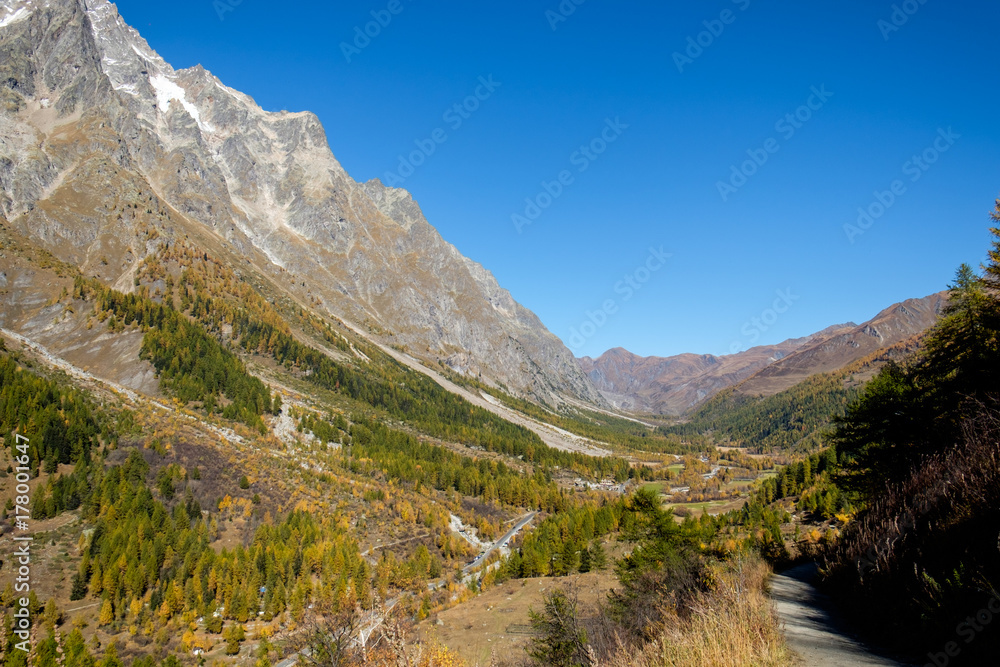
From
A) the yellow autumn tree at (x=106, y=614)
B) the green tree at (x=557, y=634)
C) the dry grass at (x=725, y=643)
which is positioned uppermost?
the dry grass at (x=725, y=643)

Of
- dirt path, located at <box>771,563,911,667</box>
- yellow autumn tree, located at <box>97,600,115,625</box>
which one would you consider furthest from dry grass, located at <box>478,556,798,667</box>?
yellow autumn tree, located at <box>97,600,115,625</box>

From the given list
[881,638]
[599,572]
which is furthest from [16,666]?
[881,638]

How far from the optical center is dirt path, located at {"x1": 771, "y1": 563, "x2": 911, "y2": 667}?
26.5ft

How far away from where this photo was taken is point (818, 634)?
396 inches

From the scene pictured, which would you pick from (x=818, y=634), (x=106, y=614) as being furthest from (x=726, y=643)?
(x=106, y=614)

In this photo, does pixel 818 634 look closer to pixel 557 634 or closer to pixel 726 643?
pixel 726 643

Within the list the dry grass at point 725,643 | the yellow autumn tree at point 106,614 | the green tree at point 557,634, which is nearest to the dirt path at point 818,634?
the dry grass at point 725,643

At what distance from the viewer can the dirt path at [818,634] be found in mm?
8062

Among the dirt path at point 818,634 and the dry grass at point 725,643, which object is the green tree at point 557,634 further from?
the dry grass at point 725,643

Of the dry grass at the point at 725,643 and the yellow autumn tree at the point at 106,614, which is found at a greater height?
the dry grass at the point at 725,643

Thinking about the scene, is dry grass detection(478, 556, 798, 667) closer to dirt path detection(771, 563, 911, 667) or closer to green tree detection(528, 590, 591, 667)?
dirt path detection(771, 563, 911, 667)

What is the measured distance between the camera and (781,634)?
803 cm

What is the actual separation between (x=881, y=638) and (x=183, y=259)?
563 ft

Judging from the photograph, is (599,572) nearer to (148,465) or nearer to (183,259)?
(148,465)
